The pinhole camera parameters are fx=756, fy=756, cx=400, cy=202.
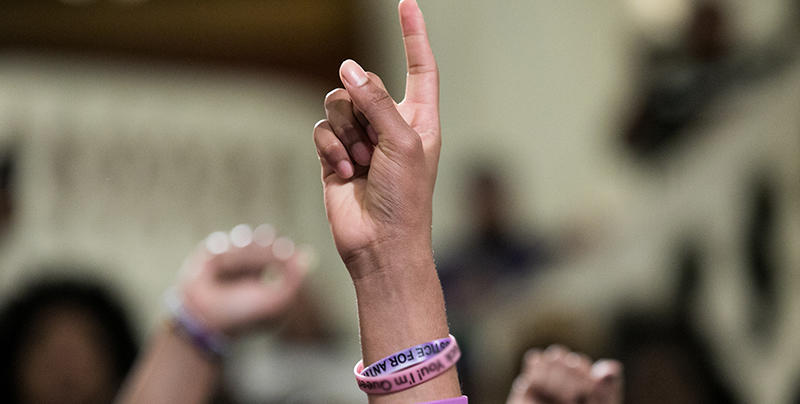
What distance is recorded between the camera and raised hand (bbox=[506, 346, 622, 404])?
1.15 metres

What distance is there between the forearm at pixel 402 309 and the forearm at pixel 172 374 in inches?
24.7

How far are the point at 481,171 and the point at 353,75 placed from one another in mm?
3883

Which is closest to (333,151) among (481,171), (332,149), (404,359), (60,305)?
(332,149)

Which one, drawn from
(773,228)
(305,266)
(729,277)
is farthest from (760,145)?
(305,266)

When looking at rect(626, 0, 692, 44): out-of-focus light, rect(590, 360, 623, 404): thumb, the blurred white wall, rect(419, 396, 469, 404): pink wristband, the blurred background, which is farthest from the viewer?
the blurred white wall

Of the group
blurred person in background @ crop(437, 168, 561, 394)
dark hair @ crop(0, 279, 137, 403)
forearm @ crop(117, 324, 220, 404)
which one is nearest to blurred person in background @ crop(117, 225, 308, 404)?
forearm @ crop(117, 324, 220, 404)

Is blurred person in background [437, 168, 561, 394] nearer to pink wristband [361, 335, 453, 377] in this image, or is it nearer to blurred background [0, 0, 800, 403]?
blurred background [0, 0, 800, 403]

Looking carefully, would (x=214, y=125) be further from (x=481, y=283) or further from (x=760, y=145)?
(x=760, y=145)

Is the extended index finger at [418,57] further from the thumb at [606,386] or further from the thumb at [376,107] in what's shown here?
the thumb at [606,386]

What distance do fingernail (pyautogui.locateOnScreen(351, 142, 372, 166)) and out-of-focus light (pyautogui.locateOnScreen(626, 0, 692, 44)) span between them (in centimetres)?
320

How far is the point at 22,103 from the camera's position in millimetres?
3916

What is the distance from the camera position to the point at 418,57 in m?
0.89

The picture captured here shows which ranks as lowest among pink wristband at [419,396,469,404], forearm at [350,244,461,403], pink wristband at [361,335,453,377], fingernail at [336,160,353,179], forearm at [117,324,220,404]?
forearm at [117,324,220,404]

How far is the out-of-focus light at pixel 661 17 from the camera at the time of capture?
3.71 metres
